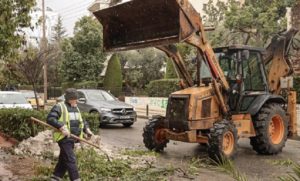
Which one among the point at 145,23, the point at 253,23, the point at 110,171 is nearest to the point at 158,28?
the point at 145,23

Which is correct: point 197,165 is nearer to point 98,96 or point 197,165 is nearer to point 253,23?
point 98,96

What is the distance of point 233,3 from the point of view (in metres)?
27.8

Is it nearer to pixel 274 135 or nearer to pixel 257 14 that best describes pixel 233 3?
pixel 257 14

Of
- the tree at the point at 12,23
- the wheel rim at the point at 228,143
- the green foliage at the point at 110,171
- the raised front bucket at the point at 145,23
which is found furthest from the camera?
the wheel rim at the point at 228,143

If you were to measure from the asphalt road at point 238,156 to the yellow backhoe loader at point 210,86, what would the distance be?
1.28 ft

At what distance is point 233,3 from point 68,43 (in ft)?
58.2

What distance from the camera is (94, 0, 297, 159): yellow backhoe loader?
10.2 m

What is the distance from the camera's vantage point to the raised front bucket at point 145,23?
989 centimetres

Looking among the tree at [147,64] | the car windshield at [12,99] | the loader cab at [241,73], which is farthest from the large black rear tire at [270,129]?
the tree at [147,64]

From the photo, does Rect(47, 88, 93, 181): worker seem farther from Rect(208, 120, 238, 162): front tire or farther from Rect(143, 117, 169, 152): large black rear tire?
Rect(143, 117, 169, 152): large black rear tire

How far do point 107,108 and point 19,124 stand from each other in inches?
258

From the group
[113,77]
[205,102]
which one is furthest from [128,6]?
[113,77]

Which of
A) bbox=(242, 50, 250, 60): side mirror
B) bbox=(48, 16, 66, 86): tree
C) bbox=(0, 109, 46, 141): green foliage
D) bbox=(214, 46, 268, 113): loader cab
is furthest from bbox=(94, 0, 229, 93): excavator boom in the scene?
bbox=(48, 16, 66, 86): tree

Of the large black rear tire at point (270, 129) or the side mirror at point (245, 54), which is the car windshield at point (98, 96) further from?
the side mirror at point (245, 54)
